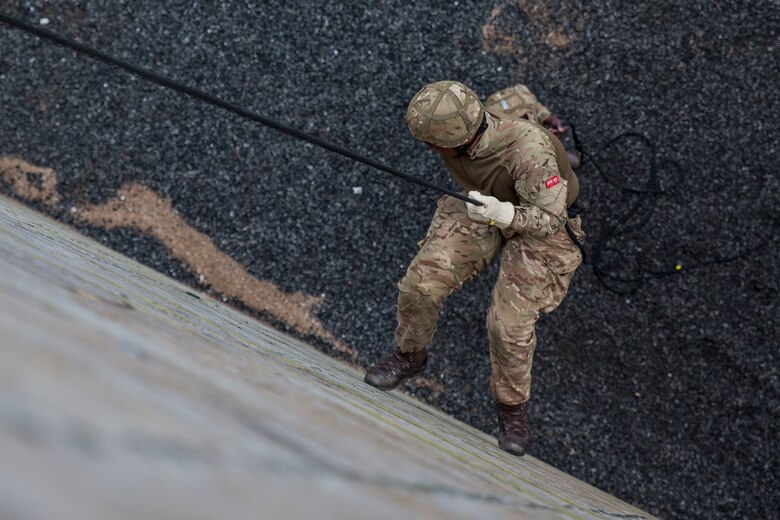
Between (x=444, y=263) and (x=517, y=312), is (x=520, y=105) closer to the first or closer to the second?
(x=444, y=263)

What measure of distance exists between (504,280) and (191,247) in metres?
2.21

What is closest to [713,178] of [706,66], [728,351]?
[706,66]

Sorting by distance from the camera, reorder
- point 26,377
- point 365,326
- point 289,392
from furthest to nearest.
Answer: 1. point 365,326
2. point 289,392
3. point 26,377

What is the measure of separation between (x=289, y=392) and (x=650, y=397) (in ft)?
9.75

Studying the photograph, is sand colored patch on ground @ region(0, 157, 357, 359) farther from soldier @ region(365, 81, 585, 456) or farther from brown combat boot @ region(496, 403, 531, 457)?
brown combat boot @ region(496, 403, 531, 457)

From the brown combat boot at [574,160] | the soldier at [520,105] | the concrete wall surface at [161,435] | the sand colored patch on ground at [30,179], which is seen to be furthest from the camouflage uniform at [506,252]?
the sand colored patch on ground at [30,179]

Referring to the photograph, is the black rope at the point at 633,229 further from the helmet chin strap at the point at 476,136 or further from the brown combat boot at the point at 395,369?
the brown combat boot at the point at 395,369

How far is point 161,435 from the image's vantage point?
2.41ft

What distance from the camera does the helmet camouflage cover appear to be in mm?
2623

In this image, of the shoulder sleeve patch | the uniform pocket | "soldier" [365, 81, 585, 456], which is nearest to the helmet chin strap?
"soldier" [365, 81, 585, 456]

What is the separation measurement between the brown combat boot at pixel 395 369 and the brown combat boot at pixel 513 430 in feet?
1.70

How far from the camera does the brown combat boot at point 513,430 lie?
3199 mm

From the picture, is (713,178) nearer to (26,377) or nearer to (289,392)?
(289,392)

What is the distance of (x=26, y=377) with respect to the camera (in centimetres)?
72
